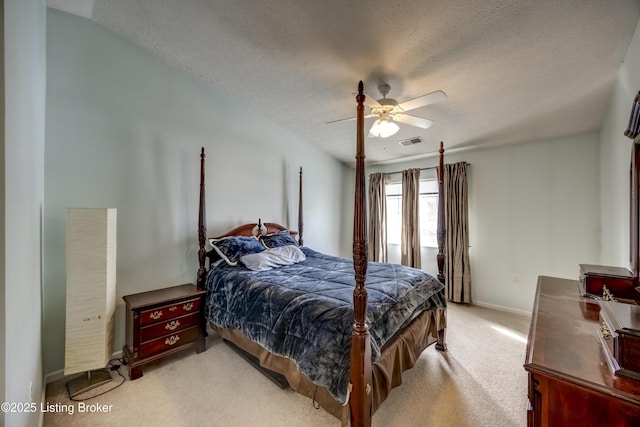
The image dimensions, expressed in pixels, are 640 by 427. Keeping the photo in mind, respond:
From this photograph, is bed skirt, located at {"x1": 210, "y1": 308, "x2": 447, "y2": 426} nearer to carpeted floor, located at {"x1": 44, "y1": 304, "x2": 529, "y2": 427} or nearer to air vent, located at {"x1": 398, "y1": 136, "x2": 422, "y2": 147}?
carpeted floor, located at {"x1": 44, "y1": 304, "x2": 529, "y2": 427}

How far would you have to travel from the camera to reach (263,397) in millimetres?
1889

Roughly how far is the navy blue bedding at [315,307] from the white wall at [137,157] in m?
0.73

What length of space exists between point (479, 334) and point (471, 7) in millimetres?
3134

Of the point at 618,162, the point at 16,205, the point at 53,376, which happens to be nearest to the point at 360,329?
the point at 16,205

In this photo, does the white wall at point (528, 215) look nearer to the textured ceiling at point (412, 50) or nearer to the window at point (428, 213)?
the textured ceiling at point (412, 50)

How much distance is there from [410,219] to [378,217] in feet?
2.19

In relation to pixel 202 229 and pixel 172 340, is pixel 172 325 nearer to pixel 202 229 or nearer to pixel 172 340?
pixel 172 340

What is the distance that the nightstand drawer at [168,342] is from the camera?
216 cm

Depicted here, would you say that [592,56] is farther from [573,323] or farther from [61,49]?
[61,49]

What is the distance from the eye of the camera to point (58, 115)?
2094 millimetres

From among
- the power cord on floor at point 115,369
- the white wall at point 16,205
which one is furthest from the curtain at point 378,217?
the white wall at point 16,205

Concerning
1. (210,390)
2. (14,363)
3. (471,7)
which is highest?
(471,7)

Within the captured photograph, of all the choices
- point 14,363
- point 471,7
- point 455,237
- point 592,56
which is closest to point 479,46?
point 471,7

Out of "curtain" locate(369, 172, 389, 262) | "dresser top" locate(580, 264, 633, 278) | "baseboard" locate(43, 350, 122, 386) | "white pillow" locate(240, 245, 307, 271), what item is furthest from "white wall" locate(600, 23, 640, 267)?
"baseboard" locate(43, 350, 122, 386)
